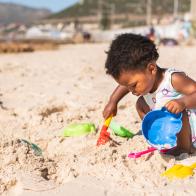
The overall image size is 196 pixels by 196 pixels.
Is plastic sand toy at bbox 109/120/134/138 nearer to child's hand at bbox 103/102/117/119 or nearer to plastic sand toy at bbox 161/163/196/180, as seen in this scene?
child's hand at bbox 103/102/117/119

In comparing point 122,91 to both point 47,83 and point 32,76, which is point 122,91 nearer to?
point 47,83

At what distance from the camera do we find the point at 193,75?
7.23 metres

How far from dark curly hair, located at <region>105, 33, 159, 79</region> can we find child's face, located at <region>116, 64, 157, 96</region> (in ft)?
0.09

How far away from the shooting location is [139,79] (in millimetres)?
3102

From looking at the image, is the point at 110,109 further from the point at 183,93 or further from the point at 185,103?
the point at 185,103

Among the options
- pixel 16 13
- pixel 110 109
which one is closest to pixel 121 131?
pixel 110 109

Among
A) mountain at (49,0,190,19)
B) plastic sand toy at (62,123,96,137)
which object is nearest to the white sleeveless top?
plastic sand toy at (62,123,96,137)

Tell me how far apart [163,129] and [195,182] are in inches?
26.2

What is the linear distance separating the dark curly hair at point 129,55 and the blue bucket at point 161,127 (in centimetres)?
31

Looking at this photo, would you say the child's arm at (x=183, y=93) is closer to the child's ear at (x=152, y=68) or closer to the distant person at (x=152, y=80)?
the distant person at (x=152, y=80)

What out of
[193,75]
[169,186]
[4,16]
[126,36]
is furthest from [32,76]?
[4,16]

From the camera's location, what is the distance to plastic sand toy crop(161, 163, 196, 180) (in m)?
2.69

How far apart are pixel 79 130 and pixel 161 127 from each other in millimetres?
903

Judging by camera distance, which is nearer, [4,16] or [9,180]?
[9,180]
